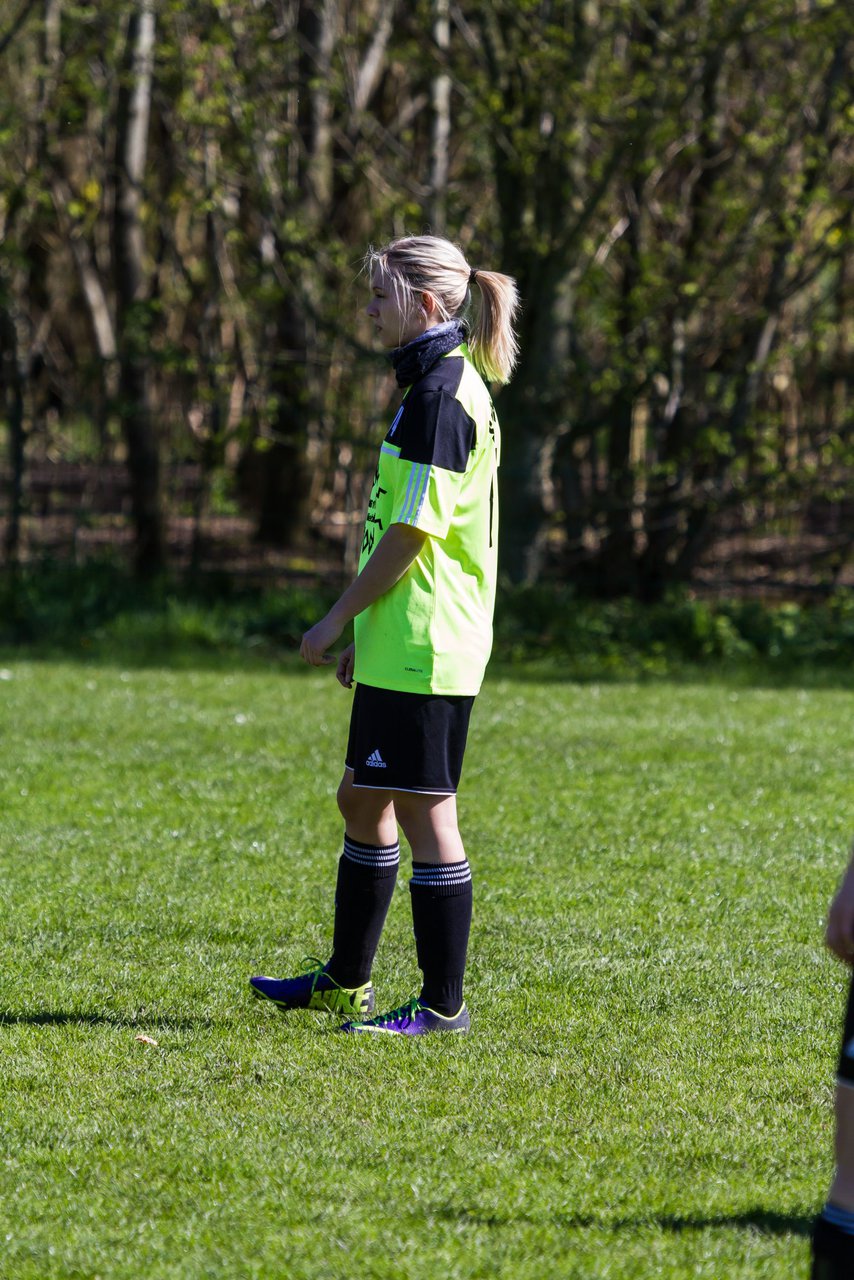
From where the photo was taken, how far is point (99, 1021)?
420 cm

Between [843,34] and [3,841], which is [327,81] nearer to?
[843,34]

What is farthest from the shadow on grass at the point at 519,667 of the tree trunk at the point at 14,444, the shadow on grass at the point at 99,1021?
the shadow on grass at the point at 99,1021

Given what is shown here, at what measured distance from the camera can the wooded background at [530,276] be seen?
41.0 feet

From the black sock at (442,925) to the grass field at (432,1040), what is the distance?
150 millimetres

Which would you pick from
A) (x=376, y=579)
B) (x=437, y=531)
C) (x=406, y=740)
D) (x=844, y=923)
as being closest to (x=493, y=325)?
(x=437, y=531)

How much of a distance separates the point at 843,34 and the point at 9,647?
834 centimetres

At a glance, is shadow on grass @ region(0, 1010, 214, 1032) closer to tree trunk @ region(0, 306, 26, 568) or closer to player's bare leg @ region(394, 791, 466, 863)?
player's bare leg @ region(394, 791, 466, 863)

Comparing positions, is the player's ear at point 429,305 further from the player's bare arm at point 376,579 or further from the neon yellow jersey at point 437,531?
the player's bare arm at point 376,579

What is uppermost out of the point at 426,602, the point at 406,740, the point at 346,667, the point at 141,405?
the point at 141,405

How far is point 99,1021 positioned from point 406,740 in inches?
46.8

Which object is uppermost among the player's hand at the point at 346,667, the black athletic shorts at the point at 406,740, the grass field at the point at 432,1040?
the player's hand at the point at 346,667

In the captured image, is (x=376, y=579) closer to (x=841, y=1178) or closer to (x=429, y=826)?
(x=429, y=826)

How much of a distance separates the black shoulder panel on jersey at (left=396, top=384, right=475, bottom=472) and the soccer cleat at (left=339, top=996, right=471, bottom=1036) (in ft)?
4.73

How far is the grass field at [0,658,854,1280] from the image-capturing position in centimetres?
295
